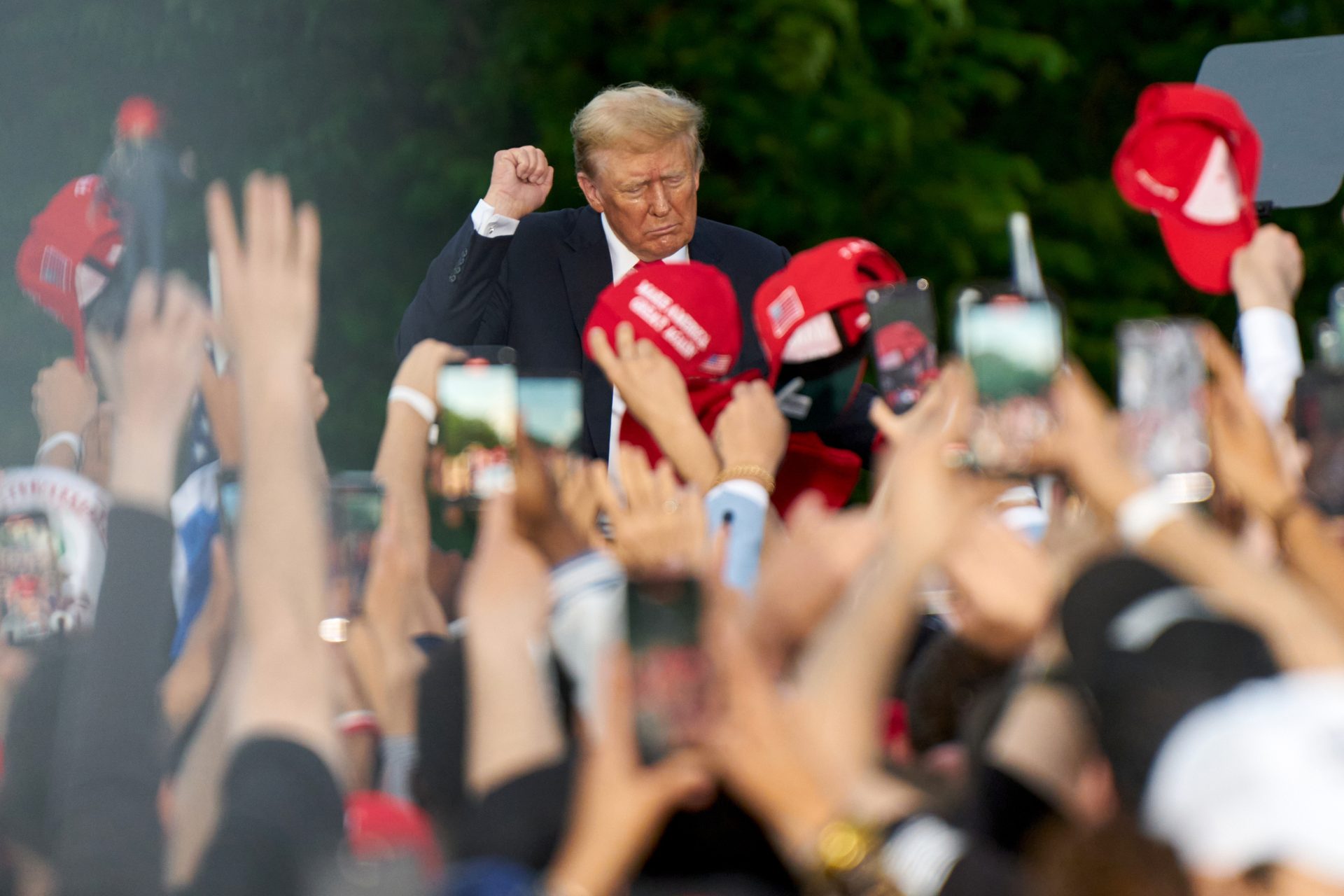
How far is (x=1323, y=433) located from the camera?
6.12 feet

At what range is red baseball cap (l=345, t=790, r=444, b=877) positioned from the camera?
1432 millimetres

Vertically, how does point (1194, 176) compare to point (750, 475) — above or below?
above

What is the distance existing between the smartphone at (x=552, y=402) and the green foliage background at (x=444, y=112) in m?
4.62

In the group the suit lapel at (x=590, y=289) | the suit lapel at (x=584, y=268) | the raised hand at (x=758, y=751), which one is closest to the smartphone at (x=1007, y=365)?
the raised hand at (x=758, y=751)

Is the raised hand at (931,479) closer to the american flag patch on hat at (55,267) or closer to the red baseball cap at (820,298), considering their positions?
the red baseball cap at (820,298)

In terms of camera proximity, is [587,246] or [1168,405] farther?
[587,246]

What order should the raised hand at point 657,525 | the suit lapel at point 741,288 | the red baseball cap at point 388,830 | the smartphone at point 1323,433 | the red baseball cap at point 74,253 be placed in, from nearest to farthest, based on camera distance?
the red baseball cap at point 388,830 < the raised hand at point 657,525 < the smartphone at point 1323,433 < the red baseball cap at point 74,253 < the suit lapel at point 741,288

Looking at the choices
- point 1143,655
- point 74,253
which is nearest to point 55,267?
point 74,253

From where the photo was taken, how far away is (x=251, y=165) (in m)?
6.70

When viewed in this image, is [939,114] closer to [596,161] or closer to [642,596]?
[596,161]

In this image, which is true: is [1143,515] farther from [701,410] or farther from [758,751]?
[701,410]

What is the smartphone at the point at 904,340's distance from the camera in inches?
80.4

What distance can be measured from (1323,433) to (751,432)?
666mm

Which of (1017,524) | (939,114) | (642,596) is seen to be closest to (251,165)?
(939,114)
